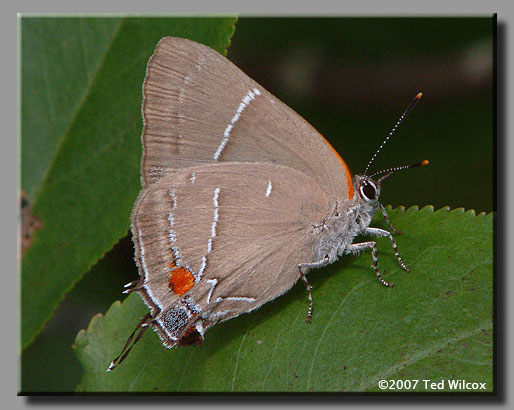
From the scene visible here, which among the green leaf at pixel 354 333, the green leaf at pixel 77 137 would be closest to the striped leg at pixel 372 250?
the green leaf at pixel 354 333

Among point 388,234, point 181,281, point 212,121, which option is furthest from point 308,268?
point 212,121

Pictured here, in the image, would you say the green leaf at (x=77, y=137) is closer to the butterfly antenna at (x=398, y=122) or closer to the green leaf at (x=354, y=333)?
the green leaf at (x=354, y=333)

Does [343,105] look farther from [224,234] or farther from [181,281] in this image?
[181,281]

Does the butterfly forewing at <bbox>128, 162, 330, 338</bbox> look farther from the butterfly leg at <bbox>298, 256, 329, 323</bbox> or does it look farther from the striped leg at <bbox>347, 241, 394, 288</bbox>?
the striped leg at <bbox>347, 241, 394, 288</bbox>

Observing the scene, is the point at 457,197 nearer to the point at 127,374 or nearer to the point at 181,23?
the point at 181,23

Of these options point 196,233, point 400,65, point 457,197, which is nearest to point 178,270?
point 196,233

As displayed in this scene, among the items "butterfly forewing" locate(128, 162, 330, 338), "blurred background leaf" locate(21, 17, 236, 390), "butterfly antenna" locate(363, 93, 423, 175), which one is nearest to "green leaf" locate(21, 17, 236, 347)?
"blurred background leaf" locate(21, 17, 236, 390)
